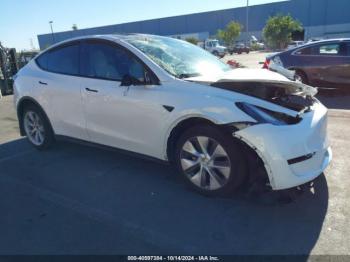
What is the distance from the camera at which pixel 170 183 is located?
3828 mm

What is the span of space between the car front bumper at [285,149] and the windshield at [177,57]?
1.14 meters

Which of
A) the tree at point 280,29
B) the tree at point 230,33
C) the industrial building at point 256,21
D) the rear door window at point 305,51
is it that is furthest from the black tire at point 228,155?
the tree at point 230,33

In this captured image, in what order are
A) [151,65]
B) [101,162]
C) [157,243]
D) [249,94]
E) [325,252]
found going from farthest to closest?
[101,162] < [151,65] < [249,94] < [157,243] < [325,252]

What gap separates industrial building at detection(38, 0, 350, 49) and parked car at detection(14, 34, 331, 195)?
55534 mm

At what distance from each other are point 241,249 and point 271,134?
3.31ft

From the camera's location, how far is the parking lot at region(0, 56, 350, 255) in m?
2.69

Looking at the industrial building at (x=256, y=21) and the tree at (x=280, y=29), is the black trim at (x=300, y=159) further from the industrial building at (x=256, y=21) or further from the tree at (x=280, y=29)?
the industrial building at (x=256, y=21)

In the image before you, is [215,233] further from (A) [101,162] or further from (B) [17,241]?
(A) [101,162]

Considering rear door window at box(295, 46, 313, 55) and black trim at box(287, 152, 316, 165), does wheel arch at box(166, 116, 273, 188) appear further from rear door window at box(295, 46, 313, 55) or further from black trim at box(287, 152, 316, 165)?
rear door window at box(295, 46, 313, 55)

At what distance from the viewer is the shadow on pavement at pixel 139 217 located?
8.86ft

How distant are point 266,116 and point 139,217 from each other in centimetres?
152

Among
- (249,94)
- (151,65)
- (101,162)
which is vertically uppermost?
(151,65)

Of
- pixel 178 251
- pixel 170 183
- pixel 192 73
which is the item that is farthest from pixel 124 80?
pixel 178 251

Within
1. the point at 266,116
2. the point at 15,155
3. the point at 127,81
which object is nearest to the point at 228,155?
the point at 266,116
